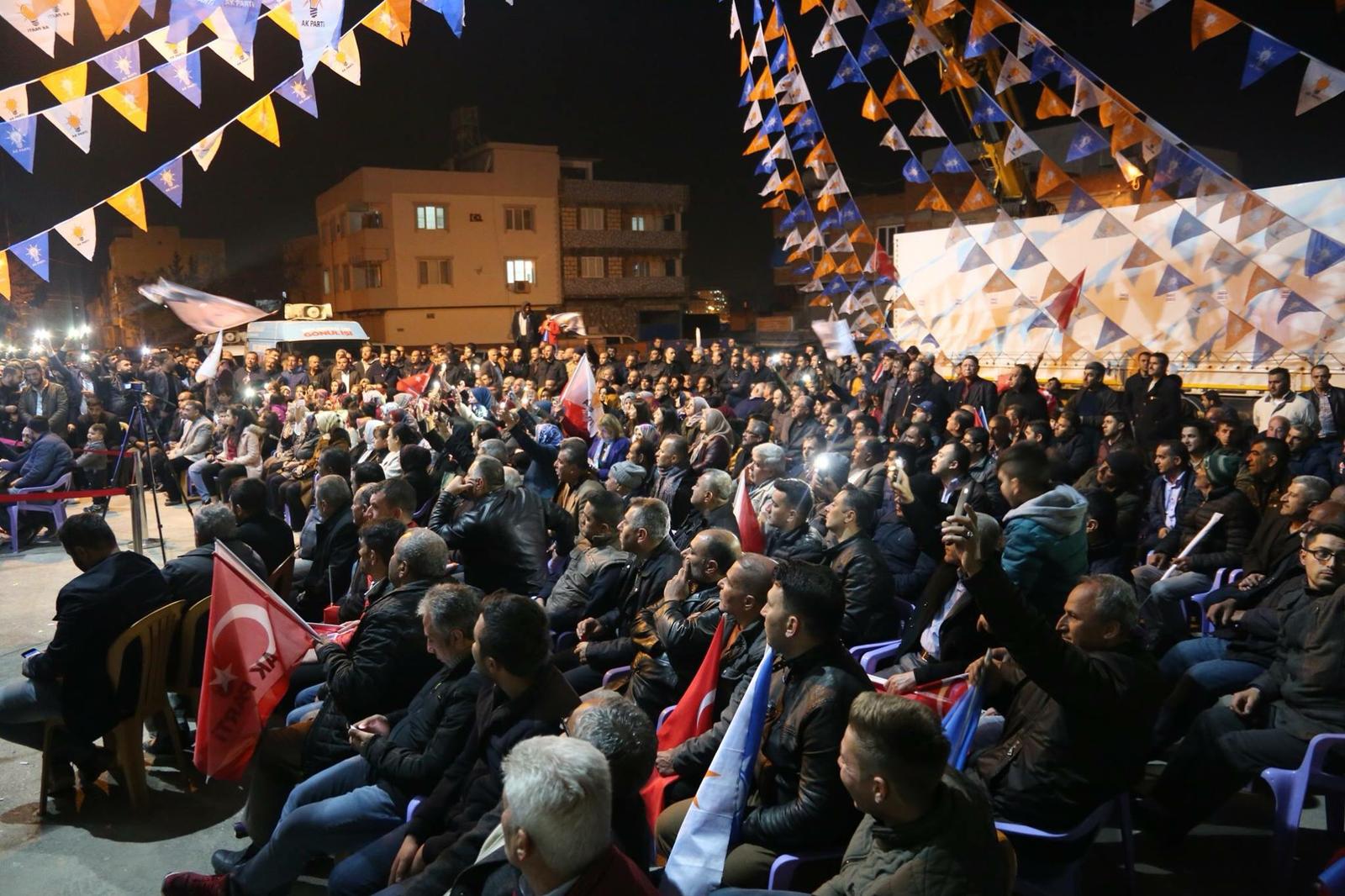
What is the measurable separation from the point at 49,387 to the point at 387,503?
31.0ft

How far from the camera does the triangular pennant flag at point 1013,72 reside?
10.7 m

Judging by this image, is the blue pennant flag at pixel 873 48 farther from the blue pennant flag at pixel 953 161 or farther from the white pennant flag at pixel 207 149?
the white pennant flag at pixel 207 149

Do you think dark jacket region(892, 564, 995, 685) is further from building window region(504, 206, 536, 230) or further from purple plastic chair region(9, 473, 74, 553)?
building window region(504, 206, 536, 230)

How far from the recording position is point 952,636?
156 inches

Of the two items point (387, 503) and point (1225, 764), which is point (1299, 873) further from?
point (387, 503)

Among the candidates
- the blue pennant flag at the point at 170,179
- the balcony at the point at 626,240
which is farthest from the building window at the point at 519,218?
the blue pennant flag at the point at 170,179

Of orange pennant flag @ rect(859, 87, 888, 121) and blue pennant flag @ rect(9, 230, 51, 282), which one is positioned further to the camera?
orange pennant flag @ rect(859, 87, 888, 121)

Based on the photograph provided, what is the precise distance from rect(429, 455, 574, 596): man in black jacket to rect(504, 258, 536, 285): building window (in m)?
40.2

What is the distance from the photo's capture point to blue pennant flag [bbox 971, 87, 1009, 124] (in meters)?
11.5

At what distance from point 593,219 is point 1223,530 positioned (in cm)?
4330

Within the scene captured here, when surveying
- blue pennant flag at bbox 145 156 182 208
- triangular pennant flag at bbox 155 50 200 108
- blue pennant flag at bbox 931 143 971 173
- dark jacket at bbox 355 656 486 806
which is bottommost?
dark jacket at bbox 355 656 486 806

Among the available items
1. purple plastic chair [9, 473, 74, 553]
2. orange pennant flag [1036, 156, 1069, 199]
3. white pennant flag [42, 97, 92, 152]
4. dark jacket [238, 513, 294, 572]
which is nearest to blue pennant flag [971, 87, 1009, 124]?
orange pennant flag [1036, 156, 1069, 199]

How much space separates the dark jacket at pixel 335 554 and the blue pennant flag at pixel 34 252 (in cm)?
584

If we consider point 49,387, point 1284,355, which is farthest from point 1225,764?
point 49,387
